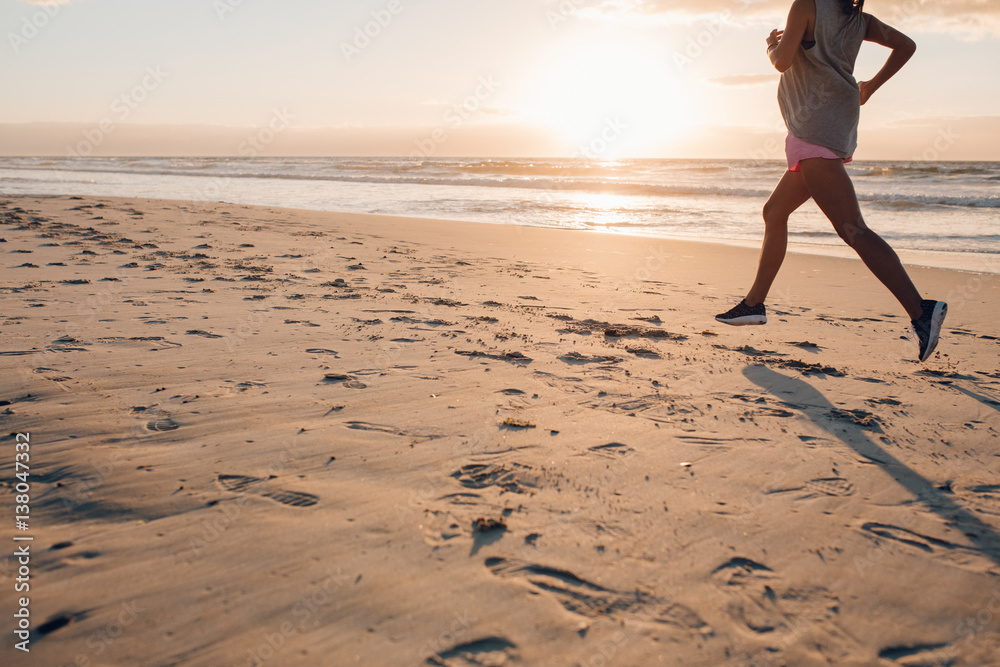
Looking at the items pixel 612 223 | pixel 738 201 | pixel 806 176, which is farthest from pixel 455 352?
pixel 738 201

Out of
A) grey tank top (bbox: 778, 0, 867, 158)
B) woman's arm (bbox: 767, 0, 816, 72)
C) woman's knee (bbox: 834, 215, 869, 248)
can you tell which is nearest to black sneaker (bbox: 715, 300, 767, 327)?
woman's knee (bbox: 834, 215, 869, 248)

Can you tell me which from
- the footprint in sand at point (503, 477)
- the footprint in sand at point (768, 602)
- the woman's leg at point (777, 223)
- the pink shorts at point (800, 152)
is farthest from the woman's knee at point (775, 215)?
the footprint in sand at point (768, 602)

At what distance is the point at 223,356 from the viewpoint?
291 cm

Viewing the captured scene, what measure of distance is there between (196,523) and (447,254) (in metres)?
5.33

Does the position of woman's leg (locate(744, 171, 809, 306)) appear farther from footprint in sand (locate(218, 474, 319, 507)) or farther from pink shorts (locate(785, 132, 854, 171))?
footprint in sand (locate(218, 474, 319, 507))

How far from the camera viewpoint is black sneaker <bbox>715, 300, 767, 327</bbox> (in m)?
3.53

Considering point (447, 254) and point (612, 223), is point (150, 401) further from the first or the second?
point (612, 223)

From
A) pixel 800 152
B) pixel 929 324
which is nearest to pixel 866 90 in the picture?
pixel 800 152

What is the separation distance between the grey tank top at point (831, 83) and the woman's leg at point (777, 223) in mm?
274

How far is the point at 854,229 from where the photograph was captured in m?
2.85

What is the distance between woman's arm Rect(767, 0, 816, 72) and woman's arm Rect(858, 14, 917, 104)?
355 millimetres

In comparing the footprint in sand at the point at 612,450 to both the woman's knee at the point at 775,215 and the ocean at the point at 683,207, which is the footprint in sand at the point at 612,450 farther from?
the ocean at the point at 683,207

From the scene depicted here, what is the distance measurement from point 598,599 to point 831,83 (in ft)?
8.77

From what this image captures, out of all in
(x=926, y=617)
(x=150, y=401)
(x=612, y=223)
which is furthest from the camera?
(x=612, y=223)
